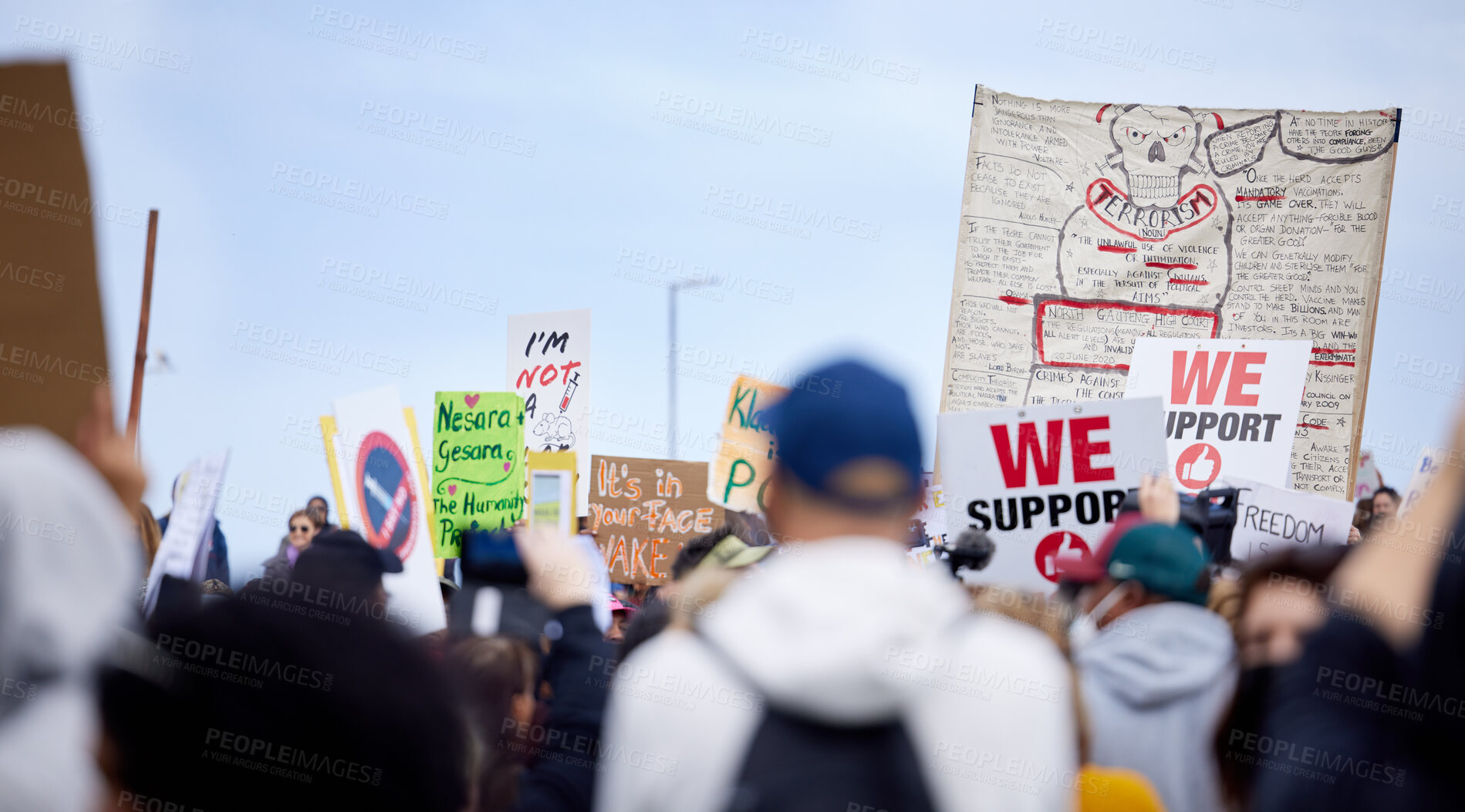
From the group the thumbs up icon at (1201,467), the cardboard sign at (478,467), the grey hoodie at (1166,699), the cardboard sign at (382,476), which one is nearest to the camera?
the grey hoodie at (1166,699)

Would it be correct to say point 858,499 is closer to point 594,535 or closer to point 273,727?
point 273,727

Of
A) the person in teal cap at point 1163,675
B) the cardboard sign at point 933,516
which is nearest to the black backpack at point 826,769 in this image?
Result: the person in teal cap at point 1163,675

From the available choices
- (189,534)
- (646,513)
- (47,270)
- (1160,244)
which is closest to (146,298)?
(189,534)

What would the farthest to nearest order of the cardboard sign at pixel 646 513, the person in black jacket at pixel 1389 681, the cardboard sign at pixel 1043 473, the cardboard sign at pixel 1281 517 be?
the cardboard sign at pixel 646 513, the cardboard sign at pixel 1281 517, the cardboard sign at pixel 1043 473, the person in black jacket at pixel 1389 681

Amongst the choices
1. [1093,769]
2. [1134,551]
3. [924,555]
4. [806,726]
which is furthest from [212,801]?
[924,555]

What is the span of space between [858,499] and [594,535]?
700 centimetres

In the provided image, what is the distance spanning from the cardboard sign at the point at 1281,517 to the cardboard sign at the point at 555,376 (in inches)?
194

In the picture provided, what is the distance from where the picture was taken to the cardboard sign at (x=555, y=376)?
890 centimetres

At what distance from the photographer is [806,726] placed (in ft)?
4.64

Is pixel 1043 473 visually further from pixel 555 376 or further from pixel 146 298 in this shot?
pixel 555 376

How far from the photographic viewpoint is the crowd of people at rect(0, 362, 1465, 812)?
1150 mm

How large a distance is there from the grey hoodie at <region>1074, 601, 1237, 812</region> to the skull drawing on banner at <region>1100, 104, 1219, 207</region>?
8.01 m

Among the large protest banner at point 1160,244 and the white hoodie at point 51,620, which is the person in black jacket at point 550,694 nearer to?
→ the white hoodie at point 51,620

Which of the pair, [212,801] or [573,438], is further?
[573,438]
